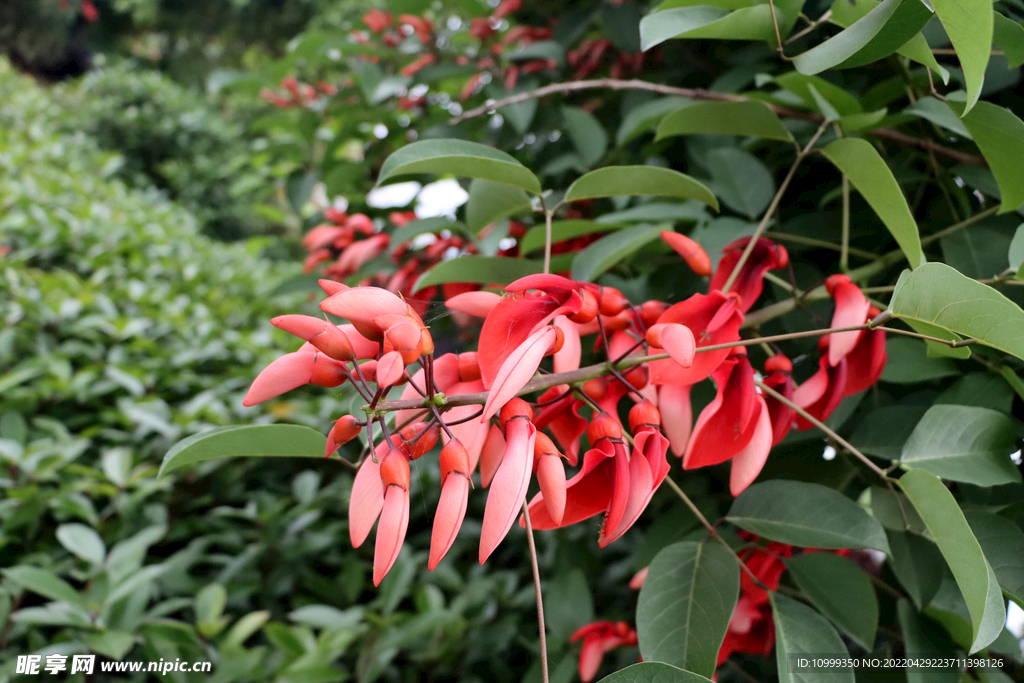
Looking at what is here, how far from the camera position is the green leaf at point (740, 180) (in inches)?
25.6

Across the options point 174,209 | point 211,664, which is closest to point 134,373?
point 211,664

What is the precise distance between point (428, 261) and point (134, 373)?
65 centimetres

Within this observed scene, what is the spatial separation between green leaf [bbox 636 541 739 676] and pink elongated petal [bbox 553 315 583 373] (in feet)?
0.57

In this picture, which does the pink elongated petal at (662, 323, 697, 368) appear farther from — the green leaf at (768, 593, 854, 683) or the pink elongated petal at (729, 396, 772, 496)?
the green leaf at (768, 593, 854, 683)

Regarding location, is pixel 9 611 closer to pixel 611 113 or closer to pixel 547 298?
pixel 547 298

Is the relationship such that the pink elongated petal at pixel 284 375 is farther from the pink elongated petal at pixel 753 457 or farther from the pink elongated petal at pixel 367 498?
the pink elongated petal at pixel 753 457

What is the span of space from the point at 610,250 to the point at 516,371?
0.28 m

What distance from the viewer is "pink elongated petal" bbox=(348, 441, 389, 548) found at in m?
0.34

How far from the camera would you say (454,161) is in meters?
0.42

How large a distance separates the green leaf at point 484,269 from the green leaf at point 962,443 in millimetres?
331

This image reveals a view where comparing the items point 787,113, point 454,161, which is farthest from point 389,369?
point 787,113

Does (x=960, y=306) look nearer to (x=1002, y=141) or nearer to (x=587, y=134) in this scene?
(x=1002, y=141)

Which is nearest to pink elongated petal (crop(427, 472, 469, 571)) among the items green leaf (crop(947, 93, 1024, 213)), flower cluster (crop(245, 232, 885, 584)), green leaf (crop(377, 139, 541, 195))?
flower cluster (crop(245, 232, 885, 584))

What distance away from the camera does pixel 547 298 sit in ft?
1.23
